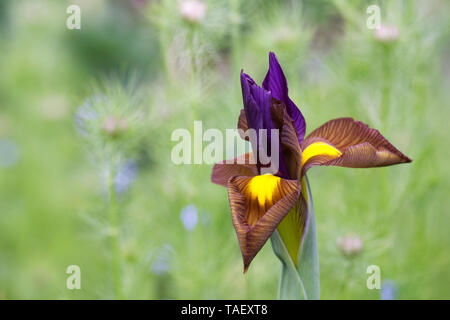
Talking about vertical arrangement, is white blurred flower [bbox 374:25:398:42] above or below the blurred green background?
above

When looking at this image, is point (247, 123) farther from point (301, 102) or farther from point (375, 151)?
point (301, 102)

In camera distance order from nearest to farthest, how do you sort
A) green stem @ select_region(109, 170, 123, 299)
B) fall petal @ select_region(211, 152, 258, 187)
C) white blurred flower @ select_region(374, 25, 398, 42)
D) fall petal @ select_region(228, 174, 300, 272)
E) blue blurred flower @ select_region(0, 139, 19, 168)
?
fall petal @ select_region(228, 174, 300, 272) → fall petal @ select_region(211, 152, 258, 187) → green stem @ select_region(109, 170, 123, 299) → white blurred flower @ select_region(374, 25, 398, 42) → blue blurred flower @ select_region(0, 139, 19, 168)

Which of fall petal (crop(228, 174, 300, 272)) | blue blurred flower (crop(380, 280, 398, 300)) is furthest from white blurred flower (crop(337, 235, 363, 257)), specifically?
fall petal (crop(228, 174, 300, 272))

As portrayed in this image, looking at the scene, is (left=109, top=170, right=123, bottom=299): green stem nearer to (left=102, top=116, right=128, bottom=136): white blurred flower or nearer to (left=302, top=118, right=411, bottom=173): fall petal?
(left=102, top=116, right=128, bottom=136): white blurred flower

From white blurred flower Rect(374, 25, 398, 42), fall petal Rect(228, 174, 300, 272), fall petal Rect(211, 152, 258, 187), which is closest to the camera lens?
fall petal Rect(228, 174, 300, 272)

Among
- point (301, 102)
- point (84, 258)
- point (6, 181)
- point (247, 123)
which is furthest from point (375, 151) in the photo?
point (6, 181)

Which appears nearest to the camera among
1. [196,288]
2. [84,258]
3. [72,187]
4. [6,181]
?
[196,288]

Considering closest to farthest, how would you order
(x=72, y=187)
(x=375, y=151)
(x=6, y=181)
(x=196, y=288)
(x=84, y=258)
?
(x=375, y=151) < (x=196, y=288) < (x=84, y=258) < (x=72, y=187) < (x=6, y=181)
